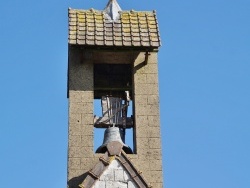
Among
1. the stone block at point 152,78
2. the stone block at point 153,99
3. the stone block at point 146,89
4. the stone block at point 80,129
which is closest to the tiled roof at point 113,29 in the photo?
the stone block at point 152,78

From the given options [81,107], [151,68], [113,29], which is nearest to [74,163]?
[81,107]

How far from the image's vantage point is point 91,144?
678 inches

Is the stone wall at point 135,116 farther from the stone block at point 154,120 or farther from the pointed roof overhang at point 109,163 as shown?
→ the pointed roof overhang at point 109,163

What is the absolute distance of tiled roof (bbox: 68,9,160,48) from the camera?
1798cm

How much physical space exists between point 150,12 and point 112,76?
5.51 ft

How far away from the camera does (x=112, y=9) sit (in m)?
18.9

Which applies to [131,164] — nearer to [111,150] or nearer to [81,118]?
[111,150]

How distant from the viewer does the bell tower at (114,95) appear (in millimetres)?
16688

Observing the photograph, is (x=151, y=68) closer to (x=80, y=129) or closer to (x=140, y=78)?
(x=140, y=78)

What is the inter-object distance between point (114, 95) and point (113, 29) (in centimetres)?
158

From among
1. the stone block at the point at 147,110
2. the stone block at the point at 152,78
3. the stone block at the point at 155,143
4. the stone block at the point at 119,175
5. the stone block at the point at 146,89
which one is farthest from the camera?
the stone block at the point at 152,78

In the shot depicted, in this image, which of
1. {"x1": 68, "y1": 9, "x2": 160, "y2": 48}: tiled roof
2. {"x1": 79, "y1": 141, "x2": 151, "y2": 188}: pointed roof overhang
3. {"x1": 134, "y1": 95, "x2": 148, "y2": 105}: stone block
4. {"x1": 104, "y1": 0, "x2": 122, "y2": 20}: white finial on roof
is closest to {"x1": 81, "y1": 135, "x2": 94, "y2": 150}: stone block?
{"x1": 79, "y1": 141, "x2": 151, "y2": 188}: pointed roof overhang

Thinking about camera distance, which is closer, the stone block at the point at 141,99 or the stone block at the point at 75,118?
the stone block at the point at 75,118

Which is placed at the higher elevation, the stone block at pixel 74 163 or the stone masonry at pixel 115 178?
the stone block at pixel 74 163
